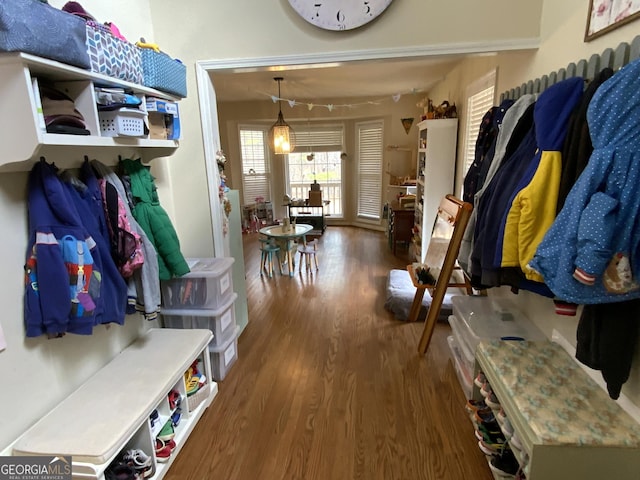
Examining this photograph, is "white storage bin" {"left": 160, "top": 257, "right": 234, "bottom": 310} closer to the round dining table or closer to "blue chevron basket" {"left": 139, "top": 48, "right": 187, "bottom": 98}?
"blue chevron basket" {"left": 139, "top": 48, "right": 187, "bottom": 98}

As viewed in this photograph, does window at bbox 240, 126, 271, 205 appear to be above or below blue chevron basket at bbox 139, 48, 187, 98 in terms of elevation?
below

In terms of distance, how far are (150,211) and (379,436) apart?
1.70m

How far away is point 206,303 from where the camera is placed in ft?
7.51

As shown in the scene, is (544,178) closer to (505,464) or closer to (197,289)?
(505,464)

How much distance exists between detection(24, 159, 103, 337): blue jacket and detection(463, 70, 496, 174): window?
2.83 metres

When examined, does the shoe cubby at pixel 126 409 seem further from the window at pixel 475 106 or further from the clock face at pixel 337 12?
the window at pixel 475 106

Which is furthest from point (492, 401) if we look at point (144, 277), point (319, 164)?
point (319, 164)

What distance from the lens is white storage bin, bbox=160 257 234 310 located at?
2248 mm

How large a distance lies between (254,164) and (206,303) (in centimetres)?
519

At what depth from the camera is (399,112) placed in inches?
240

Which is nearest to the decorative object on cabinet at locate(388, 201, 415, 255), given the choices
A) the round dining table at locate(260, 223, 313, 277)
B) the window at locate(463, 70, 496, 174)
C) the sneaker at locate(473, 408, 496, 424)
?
the round dining table at locate(260, 223, 313, 277)

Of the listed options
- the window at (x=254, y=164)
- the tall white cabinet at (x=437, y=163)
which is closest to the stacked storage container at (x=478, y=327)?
the tall white cabinet at (x=437, y=163)

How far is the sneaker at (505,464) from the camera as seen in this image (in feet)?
4.92

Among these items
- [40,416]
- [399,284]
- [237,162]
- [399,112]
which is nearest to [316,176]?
[237,162]
